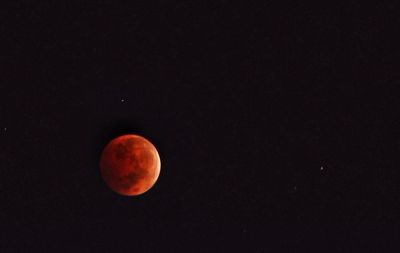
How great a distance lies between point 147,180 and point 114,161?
45 millimetres

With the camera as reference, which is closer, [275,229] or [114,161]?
[114,161]

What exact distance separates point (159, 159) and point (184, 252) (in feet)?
0.48

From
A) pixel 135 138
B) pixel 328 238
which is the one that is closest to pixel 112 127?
pixel 135 138

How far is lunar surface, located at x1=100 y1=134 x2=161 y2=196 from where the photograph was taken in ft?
2.07

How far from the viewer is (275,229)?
738 millimetres

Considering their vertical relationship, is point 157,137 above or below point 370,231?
above

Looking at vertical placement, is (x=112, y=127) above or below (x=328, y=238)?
above

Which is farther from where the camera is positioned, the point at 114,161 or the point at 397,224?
the point at 397,224

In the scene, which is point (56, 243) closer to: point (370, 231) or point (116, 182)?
point (116, 182)

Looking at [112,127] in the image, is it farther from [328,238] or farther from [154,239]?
[328,238]

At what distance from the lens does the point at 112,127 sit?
0.69m

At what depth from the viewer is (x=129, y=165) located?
2.06ft

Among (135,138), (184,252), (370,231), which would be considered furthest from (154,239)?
(370,231)

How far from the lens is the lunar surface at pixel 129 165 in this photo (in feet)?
2.07
